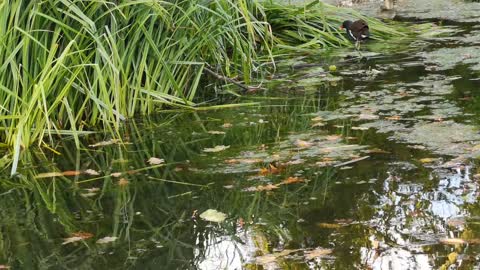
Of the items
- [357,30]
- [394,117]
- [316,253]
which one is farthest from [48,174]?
[357,30]

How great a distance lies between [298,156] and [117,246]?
4.42ft

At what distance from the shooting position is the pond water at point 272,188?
3.20 metres

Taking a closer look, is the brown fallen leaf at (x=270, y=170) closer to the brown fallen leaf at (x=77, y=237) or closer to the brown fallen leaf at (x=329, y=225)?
the brown fallen leaf at (x=329, y=225)

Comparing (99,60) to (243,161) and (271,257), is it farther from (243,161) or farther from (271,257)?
(271,257)

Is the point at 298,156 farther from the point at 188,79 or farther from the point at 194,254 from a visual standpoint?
the point at 188,79

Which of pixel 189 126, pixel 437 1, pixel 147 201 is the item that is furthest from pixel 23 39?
pixel 437 1

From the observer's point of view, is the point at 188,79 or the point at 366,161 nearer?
the point at 366,161

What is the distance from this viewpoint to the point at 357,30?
7.51m

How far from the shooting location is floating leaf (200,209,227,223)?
358 cm

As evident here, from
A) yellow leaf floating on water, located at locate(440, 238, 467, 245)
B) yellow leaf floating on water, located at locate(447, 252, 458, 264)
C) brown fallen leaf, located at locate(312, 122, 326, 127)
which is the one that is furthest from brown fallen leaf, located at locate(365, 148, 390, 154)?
yellow leaf floating on water, located at locate(447, 252, 458, 264)

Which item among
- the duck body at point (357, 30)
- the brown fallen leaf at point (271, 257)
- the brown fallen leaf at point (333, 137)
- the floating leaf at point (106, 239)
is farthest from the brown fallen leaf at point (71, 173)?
the duck body at point (357, 30)

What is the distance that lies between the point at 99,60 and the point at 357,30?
9.62ft

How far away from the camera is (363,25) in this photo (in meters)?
7.46

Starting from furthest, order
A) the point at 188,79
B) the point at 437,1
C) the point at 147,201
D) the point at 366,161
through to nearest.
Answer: the point at 437,1
the point at 188,79
the point at 366,161
the point at 147,201
